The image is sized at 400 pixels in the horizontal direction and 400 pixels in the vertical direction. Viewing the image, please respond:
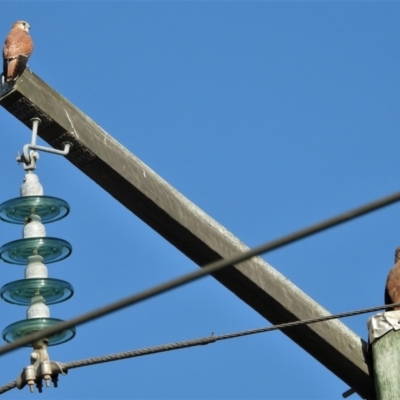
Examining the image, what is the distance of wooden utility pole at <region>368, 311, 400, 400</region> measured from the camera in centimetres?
631

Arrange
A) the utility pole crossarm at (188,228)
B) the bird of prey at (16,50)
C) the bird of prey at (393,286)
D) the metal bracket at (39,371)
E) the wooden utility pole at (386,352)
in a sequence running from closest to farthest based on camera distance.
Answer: the metal bracket at (39,371)
the wooden utility pole at (386,352)
the utility pole crossarm at (188,228)
the bird of prey at (16,50)
the bird of prey at (393,286)

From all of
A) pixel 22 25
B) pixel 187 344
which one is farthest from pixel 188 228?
pixel 22 25

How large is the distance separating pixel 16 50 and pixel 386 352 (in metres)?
2.65

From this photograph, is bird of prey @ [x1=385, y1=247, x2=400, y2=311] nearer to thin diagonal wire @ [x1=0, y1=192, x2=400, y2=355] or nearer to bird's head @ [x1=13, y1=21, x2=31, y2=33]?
bird's head @ [x1=13, y1=21, x2=31, y2=33]

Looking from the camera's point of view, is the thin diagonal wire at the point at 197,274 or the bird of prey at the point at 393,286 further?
the bird of prey at the point at 393,286

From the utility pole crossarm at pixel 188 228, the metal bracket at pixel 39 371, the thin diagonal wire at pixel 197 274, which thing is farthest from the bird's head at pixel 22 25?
the thin diagonal wire at pixel 197 274

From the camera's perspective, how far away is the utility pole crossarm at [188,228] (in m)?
6.43

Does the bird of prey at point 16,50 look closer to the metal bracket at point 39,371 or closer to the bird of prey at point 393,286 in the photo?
the metal bracket at point 39,371

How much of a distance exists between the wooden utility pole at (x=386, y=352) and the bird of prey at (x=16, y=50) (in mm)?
2131

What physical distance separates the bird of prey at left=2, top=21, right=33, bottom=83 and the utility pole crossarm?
6.7 inches

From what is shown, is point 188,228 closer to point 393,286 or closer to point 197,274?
point 393,286

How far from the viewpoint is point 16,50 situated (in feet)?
24.8

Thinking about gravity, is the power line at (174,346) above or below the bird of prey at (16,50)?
below

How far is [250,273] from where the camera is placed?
643 centimetres
